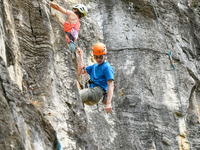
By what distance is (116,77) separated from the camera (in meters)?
11.3

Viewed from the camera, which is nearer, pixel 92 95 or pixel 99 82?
pixel 92 95

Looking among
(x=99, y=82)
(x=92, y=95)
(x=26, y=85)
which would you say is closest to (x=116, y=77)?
(x=99, y=82)

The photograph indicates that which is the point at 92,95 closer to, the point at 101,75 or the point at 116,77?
the point at 101,75

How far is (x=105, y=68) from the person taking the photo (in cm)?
799

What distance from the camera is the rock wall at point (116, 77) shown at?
20.0 feet

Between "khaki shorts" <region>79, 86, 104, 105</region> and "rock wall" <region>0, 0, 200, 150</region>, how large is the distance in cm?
25

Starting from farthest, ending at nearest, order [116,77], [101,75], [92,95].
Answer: [116,77], [101,75], [92,95]

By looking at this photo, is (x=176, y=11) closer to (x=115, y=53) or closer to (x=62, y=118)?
(x=115, y=53)

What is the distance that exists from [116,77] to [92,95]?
3402mm

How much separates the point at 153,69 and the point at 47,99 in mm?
5095

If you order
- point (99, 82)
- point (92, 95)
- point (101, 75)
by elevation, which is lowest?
point (92, 95)

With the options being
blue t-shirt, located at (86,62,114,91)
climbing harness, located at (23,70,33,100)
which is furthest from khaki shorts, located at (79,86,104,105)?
climbing harness, located at (23,70,33,100)

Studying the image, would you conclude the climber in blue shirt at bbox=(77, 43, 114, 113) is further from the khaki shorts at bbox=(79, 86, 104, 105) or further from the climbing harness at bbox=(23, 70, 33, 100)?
the climbing harness at bbox=(23, 70, 33, 100)

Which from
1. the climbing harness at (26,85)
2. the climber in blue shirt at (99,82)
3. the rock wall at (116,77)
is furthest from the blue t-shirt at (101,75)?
the climbing harness at (26,85)
